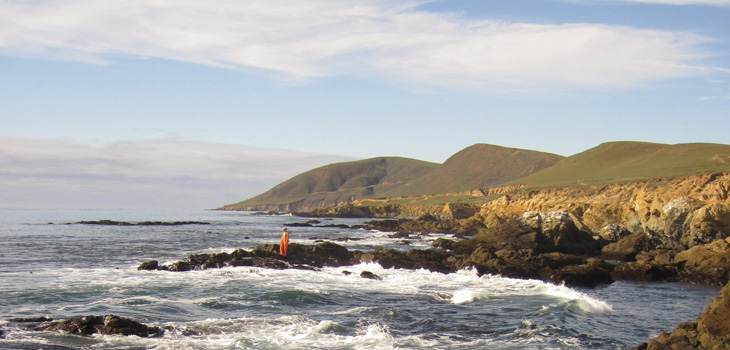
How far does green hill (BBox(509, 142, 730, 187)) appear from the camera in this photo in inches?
3618

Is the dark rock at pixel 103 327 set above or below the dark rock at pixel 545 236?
below

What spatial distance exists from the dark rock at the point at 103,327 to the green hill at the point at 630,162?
3174 inches

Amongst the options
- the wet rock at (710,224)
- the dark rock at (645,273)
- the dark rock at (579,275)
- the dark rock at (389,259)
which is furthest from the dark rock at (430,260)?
the wet rock at (710,224)

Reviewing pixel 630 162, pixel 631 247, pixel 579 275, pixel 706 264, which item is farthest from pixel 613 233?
pixel 630 162

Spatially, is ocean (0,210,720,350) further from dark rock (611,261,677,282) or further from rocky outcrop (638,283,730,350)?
rocky outcrop (638,283,730,350)

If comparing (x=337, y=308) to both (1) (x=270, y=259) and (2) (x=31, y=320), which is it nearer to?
(2) (x=31, y=320)

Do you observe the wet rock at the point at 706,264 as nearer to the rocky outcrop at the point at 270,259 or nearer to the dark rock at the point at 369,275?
the dark rock at the point at 369,275

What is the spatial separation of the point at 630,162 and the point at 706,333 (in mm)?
122614

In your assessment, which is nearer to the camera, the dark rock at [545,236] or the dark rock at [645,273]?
the dark rock at [645,273]

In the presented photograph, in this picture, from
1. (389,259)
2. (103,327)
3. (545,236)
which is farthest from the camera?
(545,236)

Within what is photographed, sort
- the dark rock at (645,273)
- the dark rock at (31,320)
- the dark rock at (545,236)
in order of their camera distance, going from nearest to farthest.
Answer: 1. the dark rock at (31,320)
2. the dark rock at (645,273)
3. the dark rock at (545,236)

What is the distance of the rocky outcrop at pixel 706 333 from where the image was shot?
1233cm

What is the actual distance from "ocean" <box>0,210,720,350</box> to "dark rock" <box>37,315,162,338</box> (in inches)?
14.2

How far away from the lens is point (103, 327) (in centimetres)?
1555
